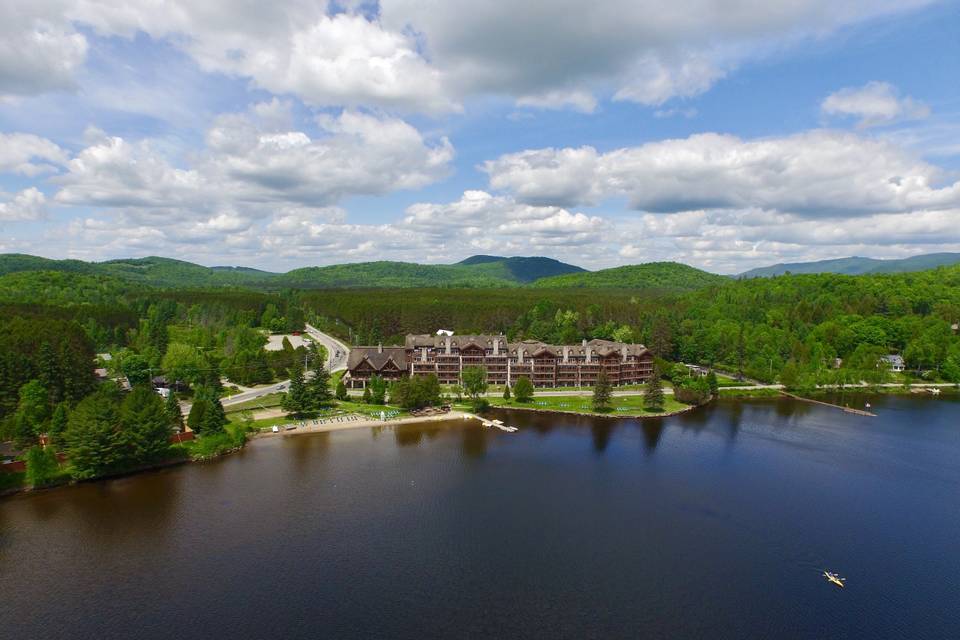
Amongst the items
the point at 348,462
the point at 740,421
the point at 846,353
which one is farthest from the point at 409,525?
the point at 846,353

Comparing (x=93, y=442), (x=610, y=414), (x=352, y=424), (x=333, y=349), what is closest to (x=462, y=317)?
(x=333, y=349)

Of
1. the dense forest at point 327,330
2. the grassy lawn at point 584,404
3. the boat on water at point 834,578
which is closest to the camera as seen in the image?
the boat on water at point 834,578

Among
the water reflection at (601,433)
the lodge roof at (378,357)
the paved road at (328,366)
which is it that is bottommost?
the water reflection at (601,433)

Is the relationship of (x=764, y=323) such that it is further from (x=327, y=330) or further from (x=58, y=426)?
(x=58, y=426)

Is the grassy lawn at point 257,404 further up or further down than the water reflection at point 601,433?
further up

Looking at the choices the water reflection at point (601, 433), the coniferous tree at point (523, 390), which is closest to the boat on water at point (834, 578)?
the water reflection at point (601, 433)

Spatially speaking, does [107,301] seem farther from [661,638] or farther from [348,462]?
[661,638]

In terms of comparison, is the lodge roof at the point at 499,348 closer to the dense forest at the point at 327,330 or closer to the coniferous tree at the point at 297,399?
the dense forest at the point at 327,330
